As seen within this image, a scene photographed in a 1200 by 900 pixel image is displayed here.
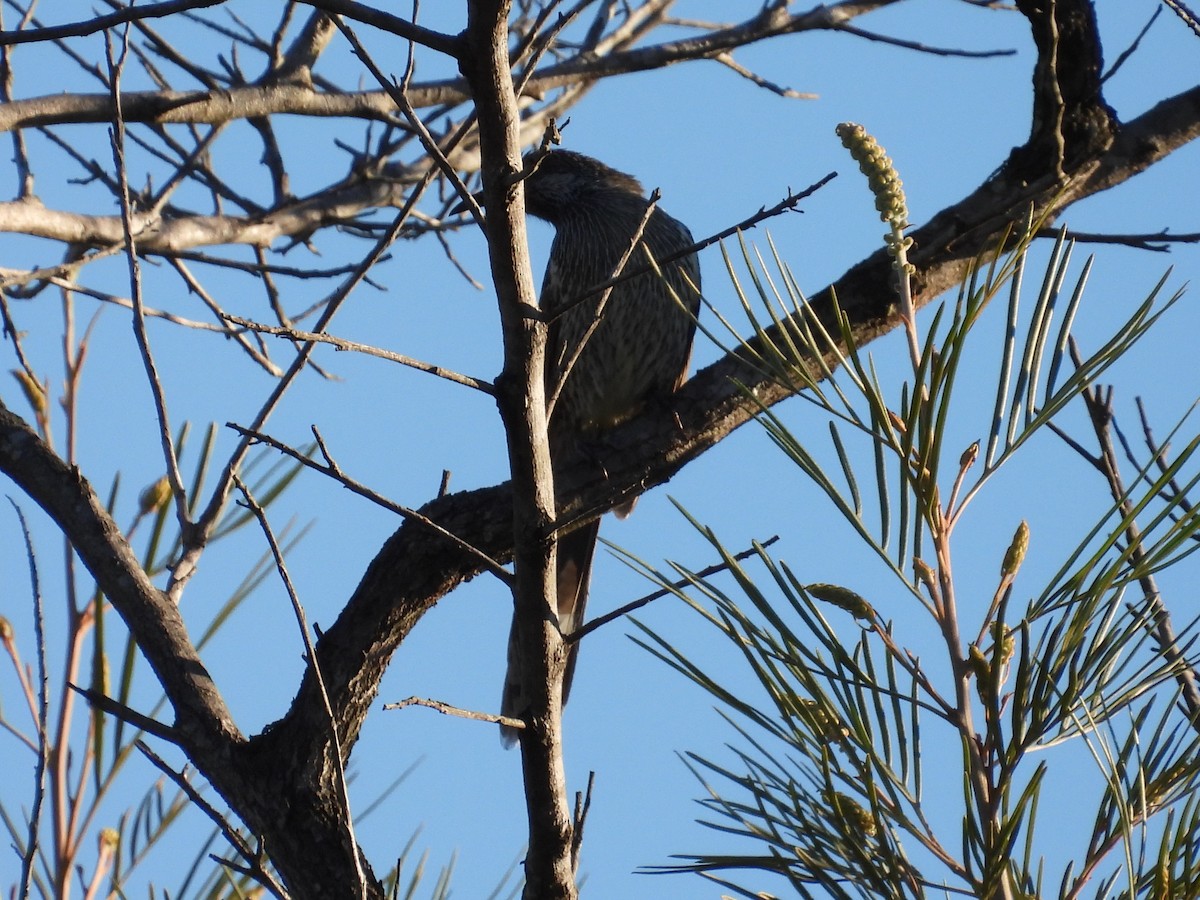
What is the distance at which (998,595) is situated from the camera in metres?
1.42

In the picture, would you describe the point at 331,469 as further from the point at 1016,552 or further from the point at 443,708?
the point at 1016,552

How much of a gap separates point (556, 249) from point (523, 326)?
3.74 m

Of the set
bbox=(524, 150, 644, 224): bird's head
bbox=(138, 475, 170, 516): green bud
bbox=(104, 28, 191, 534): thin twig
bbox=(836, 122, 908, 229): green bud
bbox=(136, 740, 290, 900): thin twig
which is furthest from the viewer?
bbox=(524, 150, 644, 224): bird's head

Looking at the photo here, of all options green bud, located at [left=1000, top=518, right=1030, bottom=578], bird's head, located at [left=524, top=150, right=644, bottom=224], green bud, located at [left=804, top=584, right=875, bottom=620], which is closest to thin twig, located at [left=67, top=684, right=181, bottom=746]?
green bud, located at [left=804, top=584, right=875, bottom=620]

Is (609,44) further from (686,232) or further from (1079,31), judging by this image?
(1079,31)

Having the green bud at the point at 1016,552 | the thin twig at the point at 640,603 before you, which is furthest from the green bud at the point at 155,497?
the green bud at the point at 1016,552

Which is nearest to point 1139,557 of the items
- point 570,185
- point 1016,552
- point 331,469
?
point 1016,552

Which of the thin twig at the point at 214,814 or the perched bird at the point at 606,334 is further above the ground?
the perched bird at the point at 606,334

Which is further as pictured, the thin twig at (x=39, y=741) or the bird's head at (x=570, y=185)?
the bird's head at (x=570, y=185)

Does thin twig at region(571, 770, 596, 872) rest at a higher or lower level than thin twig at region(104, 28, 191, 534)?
lower

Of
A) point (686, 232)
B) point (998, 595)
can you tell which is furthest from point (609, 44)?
point (998, 595)

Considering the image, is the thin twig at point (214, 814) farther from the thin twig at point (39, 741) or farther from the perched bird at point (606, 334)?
the perched bird at point (606, 334)

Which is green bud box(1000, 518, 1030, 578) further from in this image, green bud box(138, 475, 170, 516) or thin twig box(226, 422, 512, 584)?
green bud box(138, 475, 170, 516)

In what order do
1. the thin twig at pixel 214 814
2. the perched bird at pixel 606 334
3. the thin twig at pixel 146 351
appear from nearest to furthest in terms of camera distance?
the thin twig at pixel 214 814 → the thin twig at pixel 146 351 → the perched bird at pixel 606 334
